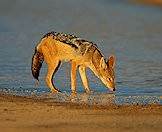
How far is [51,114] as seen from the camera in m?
11.5

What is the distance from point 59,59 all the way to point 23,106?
20.5 feet

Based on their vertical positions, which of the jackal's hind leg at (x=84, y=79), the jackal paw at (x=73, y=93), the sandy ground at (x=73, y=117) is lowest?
the sandy ground at (x=73, y=117)

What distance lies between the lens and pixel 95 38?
29.8m

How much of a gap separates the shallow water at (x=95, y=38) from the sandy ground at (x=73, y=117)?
189cm

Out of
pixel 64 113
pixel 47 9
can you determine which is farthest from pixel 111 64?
pixel 47 9

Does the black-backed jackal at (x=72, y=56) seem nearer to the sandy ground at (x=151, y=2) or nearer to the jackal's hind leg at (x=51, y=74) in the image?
the jackal's hind leg at (x=51, y=74)

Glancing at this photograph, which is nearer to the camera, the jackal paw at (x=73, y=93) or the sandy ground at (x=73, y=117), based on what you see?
the sandy ground at (x=73, y=117)

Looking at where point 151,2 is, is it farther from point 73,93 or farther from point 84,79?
point 73,93

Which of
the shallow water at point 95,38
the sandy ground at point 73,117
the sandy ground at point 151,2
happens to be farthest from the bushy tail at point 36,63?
the sandy ground at point 151,2

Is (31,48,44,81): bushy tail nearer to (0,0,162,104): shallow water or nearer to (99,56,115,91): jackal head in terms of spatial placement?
(0,0,162,104): shallow water

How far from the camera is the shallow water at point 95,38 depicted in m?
17.2


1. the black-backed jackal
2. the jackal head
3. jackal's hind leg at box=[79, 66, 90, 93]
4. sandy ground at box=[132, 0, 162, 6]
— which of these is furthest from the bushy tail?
A: sandy ground at box=[132, 0, 162, 6]

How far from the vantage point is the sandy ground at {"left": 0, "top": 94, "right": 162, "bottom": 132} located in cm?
1020

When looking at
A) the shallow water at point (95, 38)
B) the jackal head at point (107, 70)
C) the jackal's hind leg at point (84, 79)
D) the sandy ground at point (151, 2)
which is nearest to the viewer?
the jackal's hind leg at point (84, 79)
